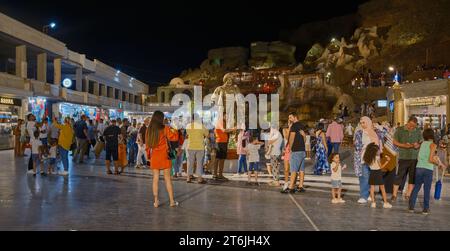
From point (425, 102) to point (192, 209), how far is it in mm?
17371

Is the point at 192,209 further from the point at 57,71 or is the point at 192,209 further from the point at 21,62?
the point at 57,71

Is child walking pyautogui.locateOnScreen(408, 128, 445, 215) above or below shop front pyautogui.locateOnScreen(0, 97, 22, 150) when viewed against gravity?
below

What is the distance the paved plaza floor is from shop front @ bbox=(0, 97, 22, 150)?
40.2 feet

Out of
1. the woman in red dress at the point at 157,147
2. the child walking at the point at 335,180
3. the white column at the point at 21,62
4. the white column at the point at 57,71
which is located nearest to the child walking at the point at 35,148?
the woman in red dress at the point at 157,147

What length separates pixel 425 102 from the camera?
22.0 metres

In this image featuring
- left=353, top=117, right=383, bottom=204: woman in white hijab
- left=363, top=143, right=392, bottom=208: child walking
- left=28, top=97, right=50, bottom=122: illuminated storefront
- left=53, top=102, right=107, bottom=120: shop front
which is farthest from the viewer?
left=53, top=102, right=107, bottom=120: shop front

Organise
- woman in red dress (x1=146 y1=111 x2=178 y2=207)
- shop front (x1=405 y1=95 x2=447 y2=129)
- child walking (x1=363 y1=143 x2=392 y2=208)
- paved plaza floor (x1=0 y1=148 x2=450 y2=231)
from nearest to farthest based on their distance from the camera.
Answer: paved plaza floor (x1=0 y1=148 x2=450 y2=231)
woman in red dress (x1=146 y1=111 x2=178 y2=207)
child walking (x1=363 y1=143 x2=392 y2=208)
shop front (x1=405 y1=95 x2=447 y2=129)

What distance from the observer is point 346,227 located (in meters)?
6.60

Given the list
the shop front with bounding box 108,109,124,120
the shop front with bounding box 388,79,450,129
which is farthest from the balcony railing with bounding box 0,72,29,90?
the shop front with bounding box 388,79,450,129

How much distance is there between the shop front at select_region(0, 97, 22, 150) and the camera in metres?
22.6

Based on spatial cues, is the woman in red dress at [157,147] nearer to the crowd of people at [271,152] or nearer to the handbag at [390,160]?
the crowd of people at [271,152]

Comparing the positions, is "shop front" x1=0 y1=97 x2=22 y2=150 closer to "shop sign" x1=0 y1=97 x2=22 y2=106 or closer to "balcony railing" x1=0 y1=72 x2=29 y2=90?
"shop sign" x1=0 y1=97 x2=22 y2=106

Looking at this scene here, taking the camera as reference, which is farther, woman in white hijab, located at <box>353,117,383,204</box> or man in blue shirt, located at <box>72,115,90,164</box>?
man in blue shirt, located at <box>72,115,90,164</box>

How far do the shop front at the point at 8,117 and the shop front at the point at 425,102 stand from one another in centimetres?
1905
